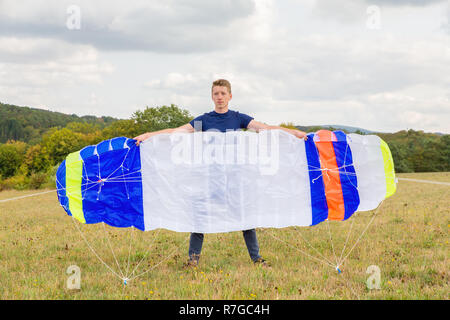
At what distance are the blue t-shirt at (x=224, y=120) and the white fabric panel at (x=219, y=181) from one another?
1.21 feet

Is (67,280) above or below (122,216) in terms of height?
below

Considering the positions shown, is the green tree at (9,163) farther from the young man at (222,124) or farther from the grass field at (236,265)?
the young man at (222,124)

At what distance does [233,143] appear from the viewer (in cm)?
659

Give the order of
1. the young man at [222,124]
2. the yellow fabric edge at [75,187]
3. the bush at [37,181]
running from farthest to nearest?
the bush at [37,181], the young man at [222,124], the yellow fabric edge at [75,187]

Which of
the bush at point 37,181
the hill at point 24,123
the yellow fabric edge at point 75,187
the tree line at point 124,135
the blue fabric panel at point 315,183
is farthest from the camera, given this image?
the hill at point 24,123

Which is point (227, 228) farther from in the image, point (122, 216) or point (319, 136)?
point (319, 136)

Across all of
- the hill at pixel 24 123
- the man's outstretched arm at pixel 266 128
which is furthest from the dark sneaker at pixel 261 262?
the hill at pixel 24 123

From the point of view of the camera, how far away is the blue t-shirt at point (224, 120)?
22.6ft
